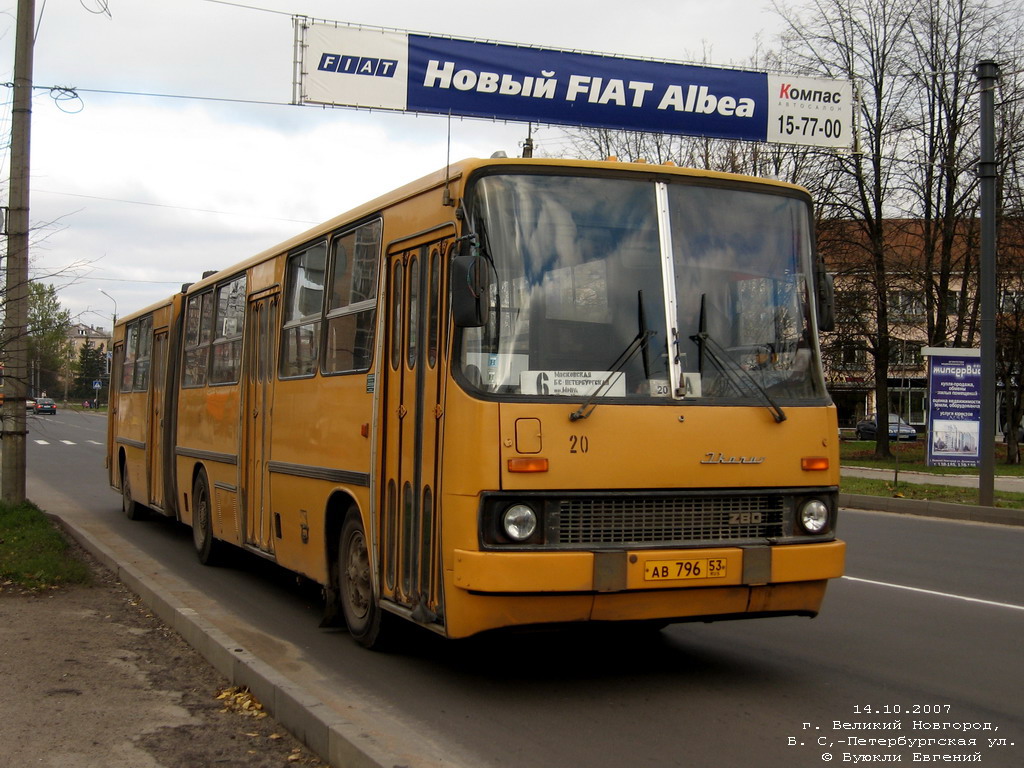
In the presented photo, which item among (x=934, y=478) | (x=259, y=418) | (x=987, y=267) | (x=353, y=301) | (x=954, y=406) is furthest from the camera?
(x=934, y=478)

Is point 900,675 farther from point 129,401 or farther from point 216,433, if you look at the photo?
point 129,401

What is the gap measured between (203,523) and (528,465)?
7.29 metres

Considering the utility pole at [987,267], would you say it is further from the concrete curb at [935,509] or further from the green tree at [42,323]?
the green tree at [42,323]

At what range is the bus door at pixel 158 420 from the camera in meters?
14.9

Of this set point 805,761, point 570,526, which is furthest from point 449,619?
point 805,761

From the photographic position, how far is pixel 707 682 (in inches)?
271

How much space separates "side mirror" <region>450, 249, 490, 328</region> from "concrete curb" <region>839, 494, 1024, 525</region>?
1469cm

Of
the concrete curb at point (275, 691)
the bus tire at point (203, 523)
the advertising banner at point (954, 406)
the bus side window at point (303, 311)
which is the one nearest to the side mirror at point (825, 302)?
the concrete curb at point (275, 691)

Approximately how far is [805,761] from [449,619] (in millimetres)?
1976

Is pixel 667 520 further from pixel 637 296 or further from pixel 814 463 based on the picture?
pixel 637 296

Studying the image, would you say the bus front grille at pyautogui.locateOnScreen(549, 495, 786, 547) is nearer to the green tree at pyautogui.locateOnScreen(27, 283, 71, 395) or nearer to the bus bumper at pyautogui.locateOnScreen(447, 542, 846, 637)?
the bus bumper at pyautogui.locateOnScreen(447, 542, 846, 637)

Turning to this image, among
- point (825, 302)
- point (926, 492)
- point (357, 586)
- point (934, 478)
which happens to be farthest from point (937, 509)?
point (357, 586)

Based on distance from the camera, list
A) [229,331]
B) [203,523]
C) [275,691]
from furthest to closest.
Answer: [203,523], [229,331], [275,691]

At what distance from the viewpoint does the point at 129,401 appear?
17328 millimetres
